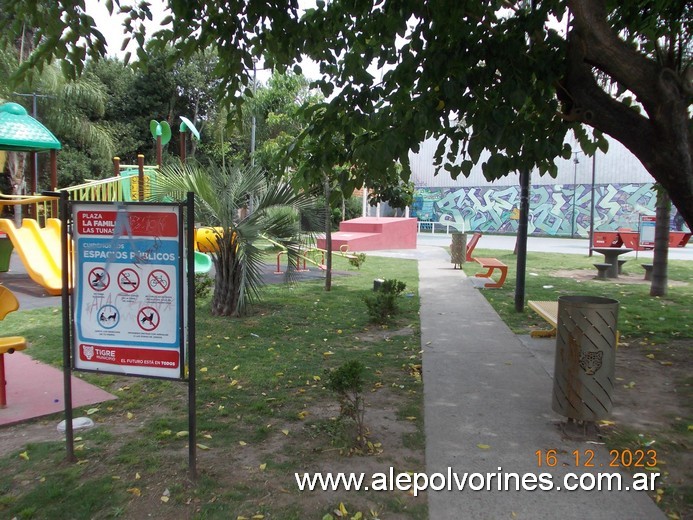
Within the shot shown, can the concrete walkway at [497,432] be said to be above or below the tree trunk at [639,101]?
below

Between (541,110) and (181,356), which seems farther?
(541,110)

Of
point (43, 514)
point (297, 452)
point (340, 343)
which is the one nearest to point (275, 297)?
point (340, 343)

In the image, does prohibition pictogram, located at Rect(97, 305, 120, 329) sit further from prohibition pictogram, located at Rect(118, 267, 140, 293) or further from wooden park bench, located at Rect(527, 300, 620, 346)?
wooden park bench, located at Rect(527, 300, 620, 346)

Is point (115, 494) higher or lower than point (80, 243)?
lower

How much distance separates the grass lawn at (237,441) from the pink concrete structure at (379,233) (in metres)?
15.2

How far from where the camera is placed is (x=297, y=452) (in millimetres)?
3943

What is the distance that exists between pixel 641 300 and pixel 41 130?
1337cm

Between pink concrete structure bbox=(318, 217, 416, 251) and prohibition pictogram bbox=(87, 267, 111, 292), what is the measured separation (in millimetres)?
18079

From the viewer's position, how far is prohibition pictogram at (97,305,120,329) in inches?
145

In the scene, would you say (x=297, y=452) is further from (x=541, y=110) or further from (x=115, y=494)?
(x=541, y=110)

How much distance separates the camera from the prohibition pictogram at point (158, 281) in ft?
11.6

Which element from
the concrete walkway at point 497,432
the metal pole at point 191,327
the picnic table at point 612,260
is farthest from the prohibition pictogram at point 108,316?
the picnic table at point 612,260

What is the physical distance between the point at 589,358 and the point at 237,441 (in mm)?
2653

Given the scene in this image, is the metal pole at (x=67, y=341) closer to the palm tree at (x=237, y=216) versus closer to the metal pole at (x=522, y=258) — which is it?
the palm tree at (x=237, y=216)
